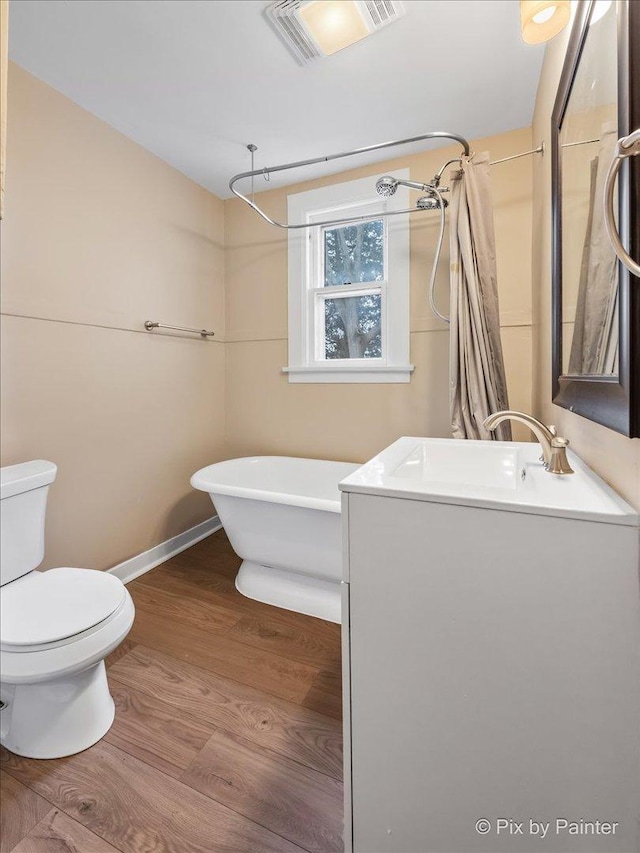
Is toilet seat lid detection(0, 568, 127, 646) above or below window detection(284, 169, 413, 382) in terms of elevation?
below

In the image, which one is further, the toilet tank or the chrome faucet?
the toilet tank

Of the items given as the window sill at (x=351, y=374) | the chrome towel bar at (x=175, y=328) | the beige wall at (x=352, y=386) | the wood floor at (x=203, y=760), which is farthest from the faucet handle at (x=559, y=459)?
the chrome towel bar at (x=175, y=328)

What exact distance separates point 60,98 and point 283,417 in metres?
1.97

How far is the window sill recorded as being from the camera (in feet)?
7.73

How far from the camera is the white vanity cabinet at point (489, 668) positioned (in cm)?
60

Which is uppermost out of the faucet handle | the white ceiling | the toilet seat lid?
the white ceiling

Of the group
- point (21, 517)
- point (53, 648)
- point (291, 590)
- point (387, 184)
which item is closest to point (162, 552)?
point (291, 590)

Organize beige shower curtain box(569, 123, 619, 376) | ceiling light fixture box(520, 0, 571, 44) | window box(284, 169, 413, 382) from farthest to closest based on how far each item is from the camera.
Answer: window box(284, 169, 413, 382), ceiling light fixture box(520, 0, 571, 44), beige shower curtain box(569, 123, 619, 376)

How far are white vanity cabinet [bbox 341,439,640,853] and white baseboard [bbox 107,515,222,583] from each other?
1.72 metres

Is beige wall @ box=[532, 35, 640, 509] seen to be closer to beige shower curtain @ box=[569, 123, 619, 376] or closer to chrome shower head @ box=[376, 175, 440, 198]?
beige shower curtain @ box=[569, 123, 619, 376]

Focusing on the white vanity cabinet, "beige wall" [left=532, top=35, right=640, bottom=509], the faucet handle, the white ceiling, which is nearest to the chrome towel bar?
the white ceiling

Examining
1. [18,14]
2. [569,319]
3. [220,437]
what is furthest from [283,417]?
[18,14]

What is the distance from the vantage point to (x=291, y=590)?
1.91 m

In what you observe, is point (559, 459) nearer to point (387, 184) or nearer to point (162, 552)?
point (387, 184)
